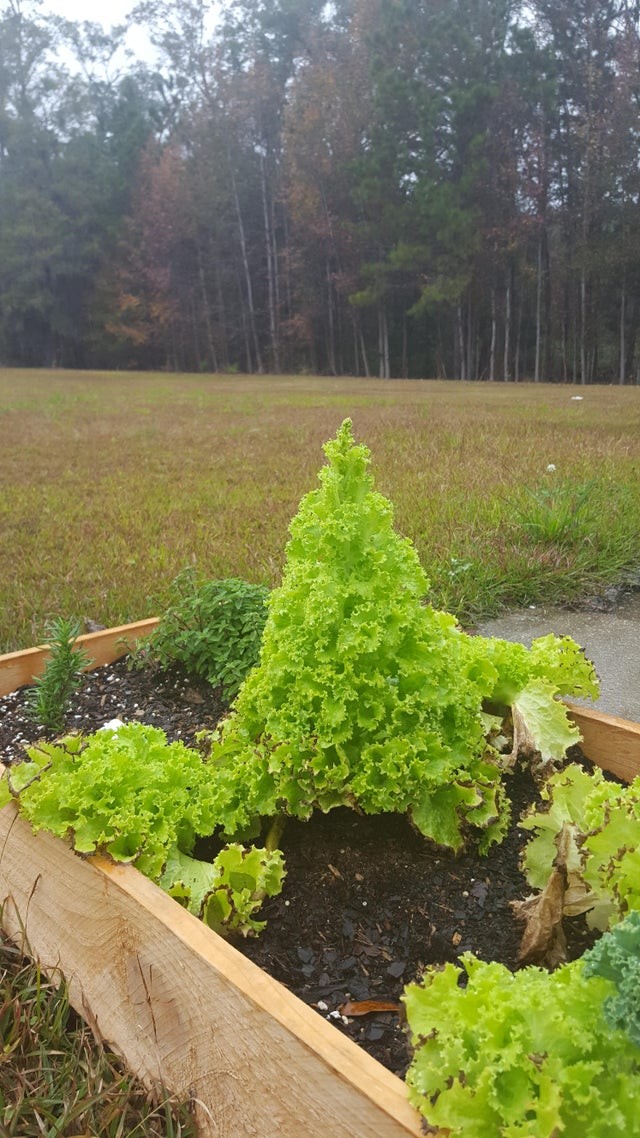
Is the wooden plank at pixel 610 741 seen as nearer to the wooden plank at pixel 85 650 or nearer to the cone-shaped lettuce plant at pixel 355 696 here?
the cone-shaped lettuce plant at pixel 355 696

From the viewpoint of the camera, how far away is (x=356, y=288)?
34469mm

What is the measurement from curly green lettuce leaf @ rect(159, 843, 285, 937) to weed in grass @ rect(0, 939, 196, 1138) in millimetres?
294

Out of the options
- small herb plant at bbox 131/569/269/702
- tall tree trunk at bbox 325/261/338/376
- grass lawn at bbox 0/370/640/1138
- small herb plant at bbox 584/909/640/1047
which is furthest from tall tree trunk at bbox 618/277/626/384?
small herb plant at bbox 584/909/640/1047

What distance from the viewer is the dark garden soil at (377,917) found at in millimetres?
1454

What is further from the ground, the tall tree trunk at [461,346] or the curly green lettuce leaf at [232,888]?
the tall tree trunk at [461,346]

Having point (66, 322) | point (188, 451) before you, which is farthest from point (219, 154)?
point (188, 451)

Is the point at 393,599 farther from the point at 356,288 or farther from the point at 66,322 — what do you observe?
the point at 66,322

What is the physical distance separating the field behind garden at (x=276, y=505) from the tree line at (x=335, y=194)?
1797 cm

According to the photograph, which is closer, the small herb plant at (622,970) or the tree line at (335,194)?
the small herb plant at (622,970)

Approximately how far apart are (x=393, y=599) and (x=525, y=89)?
29252 mm

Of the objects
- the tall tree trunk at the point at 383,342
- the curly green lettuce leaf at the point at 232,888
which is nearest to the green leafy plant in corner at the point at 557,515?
the curly green lettuce leaf at the point at 232,888

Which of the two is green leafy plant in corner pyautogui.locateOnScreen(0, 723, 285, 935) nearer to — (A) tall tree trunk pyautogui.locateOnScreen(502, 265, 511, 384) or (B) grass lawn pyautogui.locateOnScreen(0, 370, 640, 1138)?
(B) grass lawn pyautogui.locateOnScreen(0, 370, 640, 1138)

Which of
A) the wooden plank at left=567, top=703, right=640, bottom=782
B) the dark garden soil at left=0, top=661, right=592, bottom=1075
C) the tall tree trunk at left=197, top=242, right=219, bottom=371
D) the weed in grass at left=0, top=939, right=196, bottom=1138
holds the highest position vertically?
the tall tree trunk at left=197, top=242, right=219, bottom=371

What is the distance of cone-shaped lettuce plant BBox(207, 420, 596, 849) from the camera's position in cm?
163
